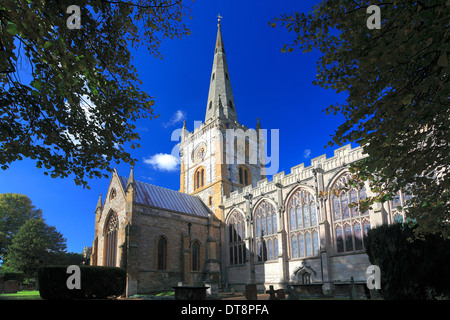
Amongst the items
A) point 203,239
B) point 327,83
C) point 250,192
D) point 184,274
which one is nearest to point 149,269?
point 184,274

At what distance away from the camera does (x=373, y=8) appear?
20.5 feet

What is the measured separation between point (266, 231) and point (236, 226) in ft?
14.2

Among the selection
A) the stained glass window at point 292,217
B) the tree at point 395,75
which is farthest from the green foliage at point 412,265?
the stained glass window at point 292,217

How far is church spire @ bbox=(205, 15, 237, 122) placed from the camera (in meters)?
39.9

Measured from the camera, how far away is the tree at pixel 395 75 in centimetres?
552

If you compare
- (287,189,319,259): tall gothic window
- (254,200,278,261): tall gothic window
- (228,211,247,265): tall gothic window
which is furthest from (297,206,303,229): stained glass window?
(228,211,247,265): tall gothic window

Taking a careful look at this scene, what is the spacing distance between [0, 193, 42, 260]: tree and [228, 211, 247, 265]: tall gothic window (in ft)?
94.4

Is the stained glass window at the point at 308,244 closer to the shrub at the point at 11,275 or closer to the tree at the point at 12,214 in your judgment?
the shrub at the point at 11,275

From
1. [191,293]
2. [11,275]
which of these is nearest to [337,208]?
[191,293]

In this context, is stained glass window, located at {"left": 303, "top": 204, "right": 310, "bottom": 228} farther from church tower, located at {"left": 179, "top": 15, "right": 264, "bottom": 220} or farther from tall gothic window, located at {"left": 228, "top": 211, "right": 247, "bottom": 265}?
church tower, located at {"left": 179, "top": 15, "right": 264, "bottom": 220}

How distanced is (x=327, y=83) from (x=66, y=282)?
62.8 ft

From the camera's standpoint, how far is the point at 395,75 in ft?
22.1

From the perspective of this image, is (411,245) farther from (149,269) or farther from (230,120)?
(230,120)

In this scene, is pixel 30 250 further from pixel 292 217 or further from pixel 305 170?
pixel 305 170
